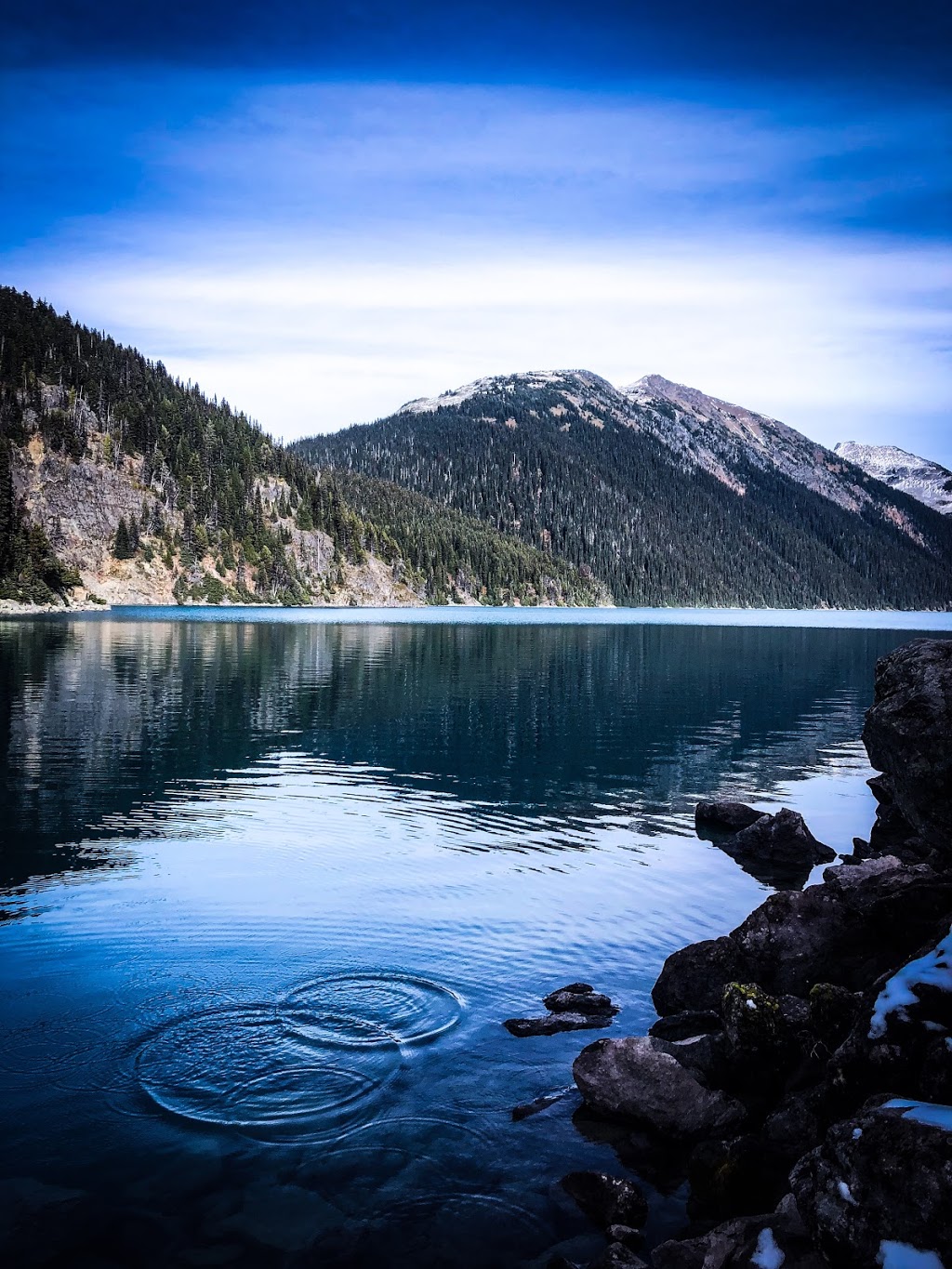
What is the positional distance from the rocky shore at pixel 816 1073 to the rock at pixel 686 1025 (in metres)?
0.03

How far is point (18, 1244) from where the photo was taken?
32.9ft

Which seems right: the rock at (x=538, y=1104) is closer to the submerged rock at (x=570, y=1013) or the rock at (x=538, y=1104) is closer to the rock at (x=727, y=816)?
the submerged rock at (x=570, y=1013)

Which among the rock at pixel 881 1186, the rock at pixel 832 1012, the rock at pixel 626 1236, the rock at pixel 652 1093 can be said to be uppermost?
the rock at pixel 881 1186

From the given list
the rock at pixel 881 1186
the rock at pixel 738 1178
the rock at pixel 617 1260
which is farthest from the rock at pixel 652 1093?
the rock at pixel 881 1186

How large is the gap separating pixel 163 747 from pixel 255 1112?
30255mm

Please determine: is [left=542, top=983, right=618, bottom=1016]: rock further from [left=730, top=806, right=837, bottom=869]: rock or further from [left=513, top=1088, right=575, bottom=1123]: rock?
[left=730, top=806, right=837, bottom=869]: rock

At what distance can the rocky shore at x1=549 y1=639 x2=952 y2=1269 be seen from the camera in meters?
8.34

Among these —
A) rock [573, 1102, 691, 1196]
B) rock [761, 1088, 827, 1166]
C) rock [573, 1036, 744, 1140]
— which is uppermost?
rock [761, 1088, 827, 1166]

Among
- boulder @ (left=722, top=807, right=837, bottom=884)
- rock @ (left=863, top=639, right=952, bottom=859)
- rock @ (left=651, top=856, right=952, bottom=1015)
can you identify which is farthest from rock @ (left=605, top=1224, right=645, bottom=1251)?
boulder @ (left=722, top=807, right=837, bottom=884)

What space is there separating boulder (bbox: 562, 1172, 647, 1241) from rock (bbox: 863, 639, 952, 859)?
807 centimetres

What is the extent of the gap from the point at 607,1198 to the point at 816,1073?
11.7 feet

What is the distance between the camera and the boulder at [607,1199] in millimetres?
10859

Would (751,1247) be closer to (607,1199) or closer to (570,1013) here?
(607,1199)

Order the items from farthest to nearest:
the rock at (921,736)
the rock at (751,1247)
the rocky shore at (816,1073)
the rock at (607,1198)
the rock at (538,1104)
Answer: the rock at (921,736)
the rock at (538,1104)
the rock at (607,1198)
the rock at (751,1247)
the rocky shore at (816,1073)
